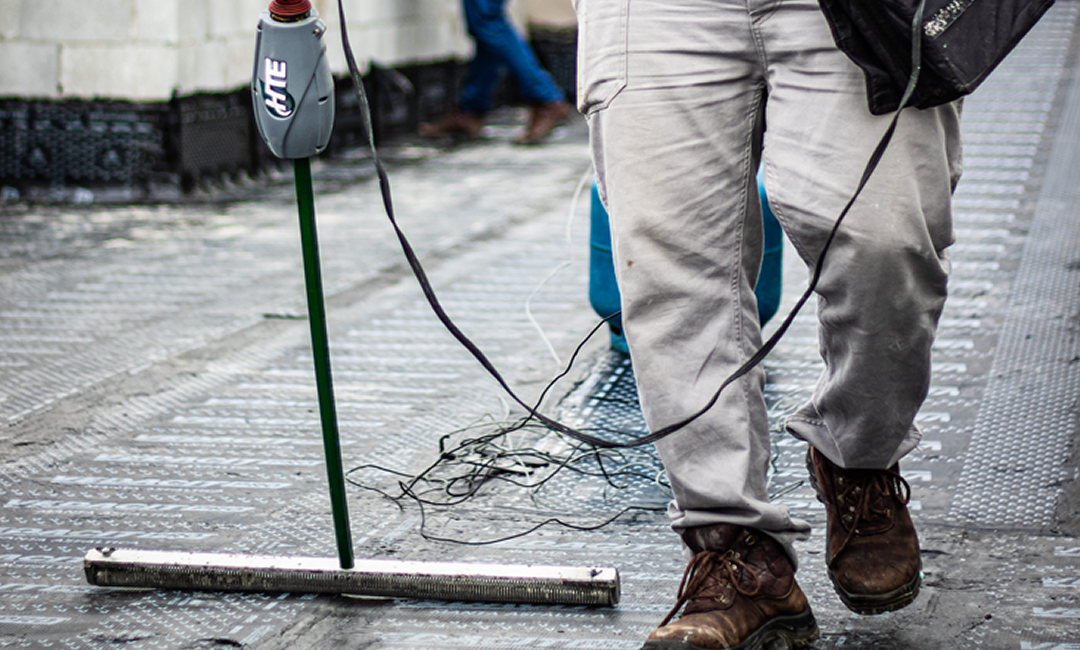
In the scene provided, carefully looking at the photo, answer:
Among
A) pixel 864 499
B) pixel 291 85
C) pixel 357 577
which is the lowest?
pixel 357 577

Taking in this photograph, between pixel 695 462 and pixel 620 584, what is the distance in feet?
1.17

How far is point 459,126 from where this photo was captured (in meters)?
8.26

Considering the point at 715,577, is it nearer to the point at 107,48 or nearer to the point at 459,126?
the point at 107,48

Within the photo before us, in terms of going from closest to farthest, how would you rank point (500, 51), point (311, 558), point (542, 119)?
point (311, 558) < point (500, 51) < point (542, 119)

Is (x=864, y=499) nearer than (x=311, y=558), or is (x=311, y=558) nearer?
(x=864, y=499)

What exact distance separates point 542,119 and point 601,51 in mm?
6388

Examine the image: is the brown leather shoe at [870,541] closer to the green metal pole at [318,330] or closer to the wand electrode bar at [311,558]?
the wand electrode bar at [311,558]

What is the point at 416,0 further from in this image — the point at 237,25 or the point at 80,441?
the point at 80,441

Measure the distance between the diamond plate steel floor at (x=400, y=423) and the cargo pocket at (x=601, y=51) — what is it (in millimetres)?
784

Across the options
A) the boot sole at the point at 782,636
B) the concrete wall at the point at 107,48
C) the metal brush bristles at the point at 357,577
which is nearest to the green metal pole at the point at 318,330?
the metal brush bristles at the point at 357,577

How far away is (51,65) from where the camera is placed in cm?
592

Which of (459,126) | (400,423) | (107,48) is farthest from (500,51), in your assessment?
(400,423)

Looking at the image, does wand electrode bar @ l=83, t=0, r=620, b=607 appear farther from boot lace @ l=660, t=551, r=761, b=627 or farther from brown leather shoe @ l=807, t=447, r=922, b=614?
brown leather shoe @ l=807, t=447, r=922, b=614

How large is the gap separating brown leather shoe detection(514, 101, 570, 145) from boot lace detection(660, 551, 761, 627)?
21.0 feet
